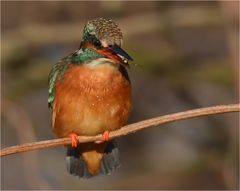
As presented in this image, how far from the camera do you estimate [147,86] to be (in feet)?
22.5

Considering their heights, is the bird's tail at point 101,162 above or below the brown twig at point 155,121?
below

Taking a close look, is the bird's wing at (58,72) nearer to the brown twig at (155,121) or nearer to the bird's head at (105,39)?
the bird's head at (105,39)

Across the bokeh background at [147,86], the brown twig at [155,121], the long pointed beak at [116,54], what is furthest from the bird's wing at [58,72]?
the bokeh background at [147,86]

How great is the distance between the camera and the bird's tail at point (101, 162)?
183 inches

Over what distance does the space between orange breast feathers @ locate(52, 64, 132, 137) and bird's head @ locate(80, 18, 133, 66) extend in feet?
0.73

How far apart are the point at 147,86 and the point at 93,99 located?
9.29ft

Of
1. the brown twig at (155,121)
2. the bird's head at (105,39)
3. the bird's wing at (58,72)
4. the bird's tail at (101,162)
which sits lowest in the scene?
the bird's tail at (101,162)

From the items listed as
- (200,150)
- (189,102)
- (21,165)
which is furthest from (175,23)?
(21,165)

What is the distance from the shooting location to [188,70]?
20.3ft

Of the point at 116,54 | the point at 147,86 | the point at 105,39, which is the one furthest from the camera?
the point at 147,86

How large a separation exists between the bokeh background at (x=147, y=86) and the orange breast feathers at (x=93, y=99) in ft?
4.00

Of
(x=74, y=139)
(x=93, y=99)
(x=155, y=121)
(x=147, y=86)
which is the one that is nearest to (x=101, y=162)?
(x=74, y=139)

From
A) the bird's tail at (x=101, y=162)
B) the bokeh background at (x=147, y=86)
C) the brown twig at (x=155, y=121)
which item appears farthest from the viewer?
the bokeh background at (x=147, y=86)

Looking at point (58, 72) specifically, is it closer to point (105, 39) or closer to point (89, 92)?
point (89, 92)
